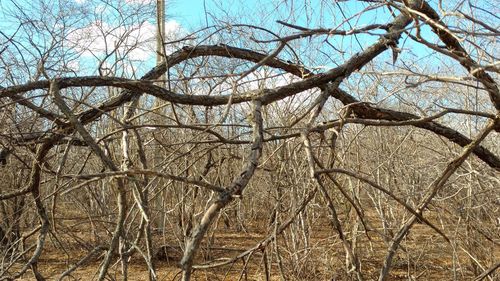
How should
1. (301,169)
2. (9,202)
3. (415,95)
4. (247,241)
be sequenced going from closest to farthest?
1. (301,169)
2. (415,95)
3. (9,202)
4. (247,241)

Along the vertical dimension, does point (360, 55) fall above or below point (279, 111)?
below

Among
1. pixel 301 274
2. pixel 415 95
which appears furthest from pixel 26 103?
pixel 415 95

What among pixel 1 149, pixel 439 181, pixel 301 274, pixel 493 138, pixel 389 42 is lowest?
pixel 301 274

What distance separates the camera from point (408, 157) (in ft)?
23.5

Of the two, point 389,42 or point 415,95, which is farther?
point 415,95

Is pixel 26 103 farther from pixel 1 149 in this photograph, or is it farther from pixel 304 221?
pixel 304 221

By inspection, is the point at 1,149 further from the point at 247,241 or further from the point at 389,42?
the point at 247,241

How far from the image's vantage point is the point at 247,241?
9.65 metres

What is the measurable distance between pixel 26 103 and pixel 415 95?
4.54 m

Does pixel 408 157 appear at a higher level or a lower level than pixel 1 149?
higher

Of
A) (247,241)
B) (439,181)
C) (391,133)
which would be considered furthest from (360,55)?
(247,241)

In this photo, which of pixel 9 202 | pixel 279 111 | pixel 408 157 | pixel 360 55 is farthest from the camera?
pixel 9 202

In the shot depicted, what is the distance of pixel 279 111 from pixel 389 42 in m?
4.20

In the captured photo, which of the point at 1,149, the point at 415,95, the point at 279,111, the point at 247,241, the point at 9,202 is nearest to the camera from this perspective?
the point at 1,149
